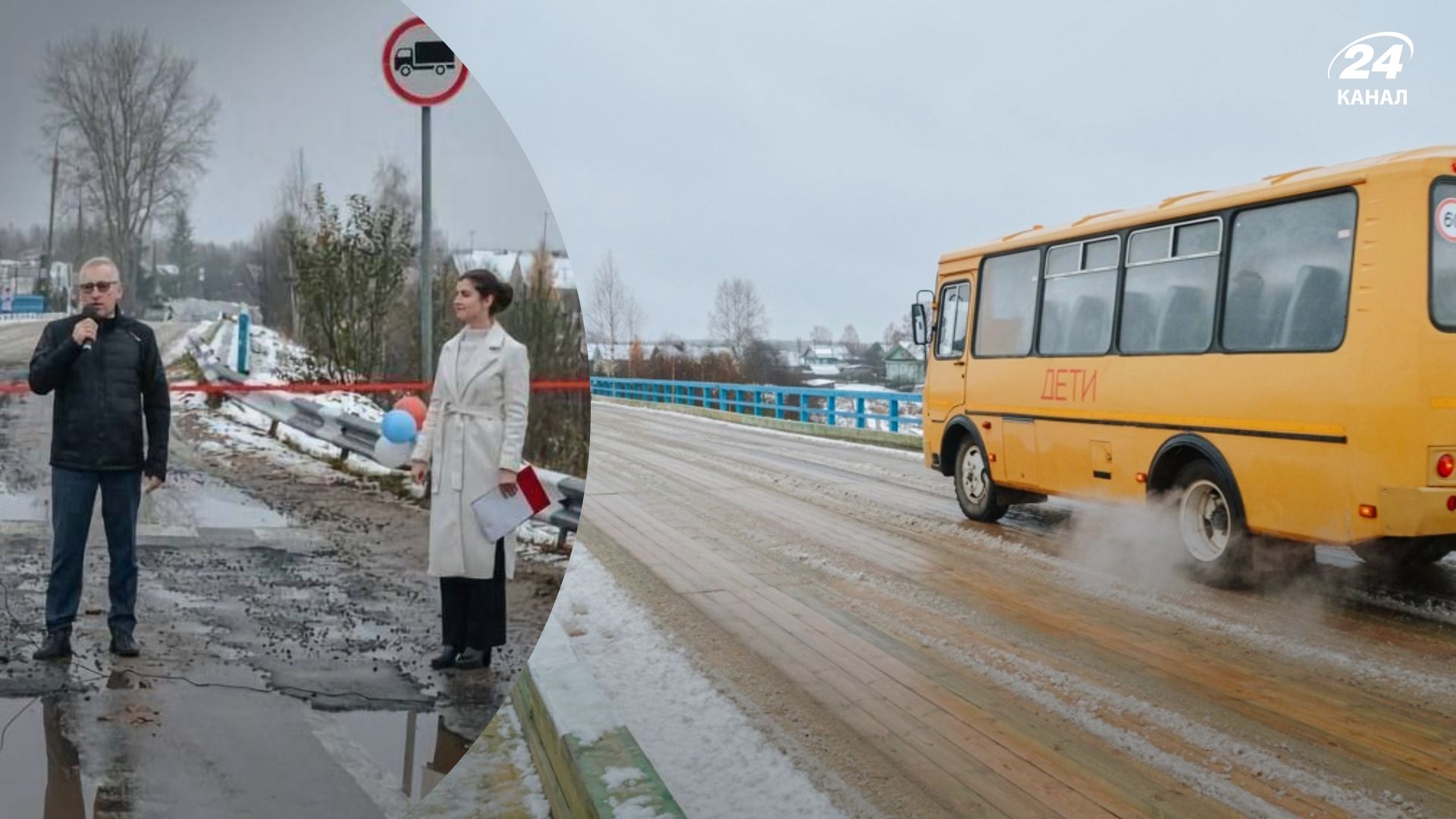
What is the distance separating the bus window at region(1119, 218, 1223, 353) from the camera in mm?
9523

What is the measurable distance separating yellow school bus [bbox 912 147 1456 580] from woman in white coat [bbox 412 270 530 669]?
6767 millimetres

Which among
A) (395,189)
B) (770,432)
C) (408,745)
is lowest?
(770,432)

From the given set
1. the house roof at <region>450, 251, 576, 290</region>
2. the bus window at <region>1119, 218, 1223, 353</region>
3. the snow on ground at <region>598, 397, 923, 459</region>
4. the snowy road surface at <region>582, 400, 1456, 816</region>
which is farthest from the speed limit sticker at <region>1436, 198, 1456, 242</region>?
the snow on ground at <region>598, 397, 923, 459</region>

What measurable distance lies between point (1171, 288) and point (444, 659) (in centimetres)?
870

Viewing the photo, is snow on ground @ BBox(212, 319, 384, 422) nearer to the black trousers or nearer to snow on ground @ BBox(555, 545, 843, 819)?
the black trousers

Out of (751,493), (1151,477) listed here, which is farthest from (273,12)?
(751,493)

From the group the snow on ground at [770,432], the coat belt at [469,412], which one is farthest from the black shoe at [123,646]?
the snow on ground at [770,432]

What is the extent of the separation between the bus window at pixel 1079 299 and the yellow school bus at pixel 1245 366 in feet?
0.06

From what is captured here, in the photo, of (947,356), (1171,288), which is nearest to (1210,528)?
(1171,288)

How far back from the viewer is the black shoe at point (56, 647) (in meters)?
1.99

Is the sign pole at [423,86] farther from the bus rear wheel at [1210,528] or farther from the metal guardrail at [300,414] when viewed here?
the bus rear wheel at [1210,528]

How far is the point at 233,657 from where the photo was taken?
2.07 metres

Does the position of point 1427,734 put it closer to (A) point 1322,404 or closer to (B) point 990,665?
(B) point 990,665

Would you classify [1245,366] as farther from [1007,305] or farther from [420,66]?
[420,66]
